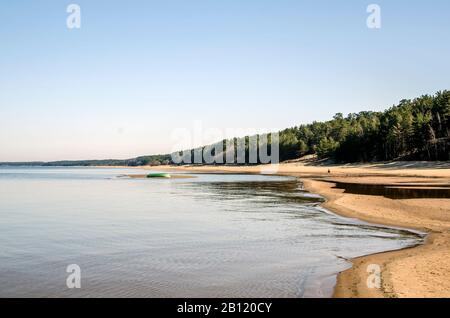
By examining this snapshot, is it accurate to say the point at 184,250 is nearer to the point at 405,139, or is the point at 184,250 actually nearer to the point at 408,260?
the point at 408,260

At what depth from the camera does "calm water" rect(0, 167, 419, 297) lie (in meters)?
13.6

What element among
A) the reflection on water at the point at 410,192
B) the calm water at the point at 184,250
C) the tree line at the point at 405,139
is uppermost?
the tree line at the point at 405,139

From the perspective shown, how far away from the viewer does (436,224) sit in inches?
964

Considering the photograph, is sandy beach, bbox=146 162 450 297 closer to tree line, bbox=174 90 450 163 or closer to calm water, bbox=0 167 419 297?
calm water, bbox=0 167 419 297

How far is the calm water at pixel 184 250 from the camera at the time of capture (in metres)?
13.6

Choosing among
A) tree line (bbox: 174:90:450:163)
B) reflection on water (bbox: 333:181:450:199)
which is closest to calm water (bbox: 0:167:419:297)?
reflection on water (bbox: 333:181:450:199)

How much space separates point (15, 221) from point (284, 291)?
2312 centimetres

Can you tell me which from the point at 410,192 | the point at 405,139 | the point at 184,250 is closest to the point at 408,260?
the point at 184,250

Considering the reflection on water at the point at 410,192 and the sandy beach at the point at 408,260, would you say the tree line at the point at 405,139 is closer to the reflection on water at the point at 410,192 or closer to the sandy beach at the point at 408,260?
the reflection on water at the point at 410,192

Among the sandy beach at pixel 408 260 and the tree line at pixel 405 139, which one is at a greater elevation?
the tree line at pixel 405 139

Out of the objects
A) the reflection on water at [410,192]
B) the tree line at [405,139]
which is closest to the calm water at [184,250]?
the reflection on water at [410,192]

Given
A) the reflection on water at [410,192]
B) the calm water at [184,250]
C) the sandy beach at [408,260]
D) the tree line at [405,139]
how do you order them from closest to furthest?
the sandy beach at [408,260]
the calm water at [184,250]
the reflection on water at [410,192]
the tree line at [405,139]
